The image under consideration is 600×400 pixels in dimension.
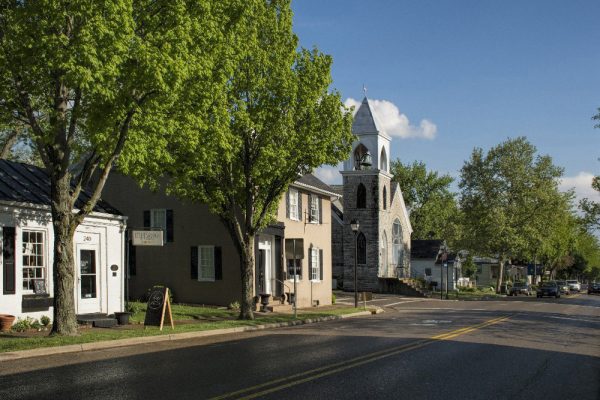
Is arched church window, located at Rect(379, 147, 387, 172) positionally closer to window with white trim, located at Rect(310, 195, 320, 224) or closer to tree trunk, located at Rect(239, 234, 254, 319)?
window with white trim, located at Rect(310, 195, 320, 224)

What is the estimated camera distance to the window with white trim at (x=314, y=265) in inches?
1484

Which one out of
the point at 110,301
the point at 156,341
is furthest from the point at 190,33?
the point at 110,301

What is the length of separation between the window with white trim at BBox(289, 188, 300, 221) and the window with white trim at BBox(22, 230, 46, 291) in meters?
16.2

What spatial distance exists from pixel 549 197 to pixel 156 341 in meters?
54.2

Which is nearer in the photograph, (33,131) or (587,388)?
(587,388)

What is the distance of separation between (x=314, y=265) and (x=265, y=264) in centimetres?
659

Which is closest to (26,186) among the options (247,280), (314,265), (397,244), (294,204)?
(247,280)

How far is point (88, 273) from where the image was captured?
72.8ft

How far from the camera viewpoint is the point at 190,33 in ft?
54.0

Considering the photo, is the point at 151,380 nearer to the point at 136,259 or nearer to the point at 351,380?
the point at 351,380

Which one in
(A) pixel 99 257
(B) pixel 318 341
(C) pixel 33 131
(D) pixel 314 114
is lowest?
(B) pixel 318 341

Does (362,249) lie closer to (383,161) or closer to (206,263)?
(383,161)

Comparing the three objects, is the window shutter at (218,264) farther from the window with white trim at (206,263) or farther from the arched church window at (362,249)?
the arched church window at (362,249)

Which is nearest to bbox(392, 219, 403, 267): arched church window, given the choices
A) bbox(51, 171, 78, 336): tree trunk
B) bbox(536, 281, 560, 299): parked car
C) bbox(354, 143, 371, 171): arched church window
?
bbox(354, 143, 371, 171): arched church window
